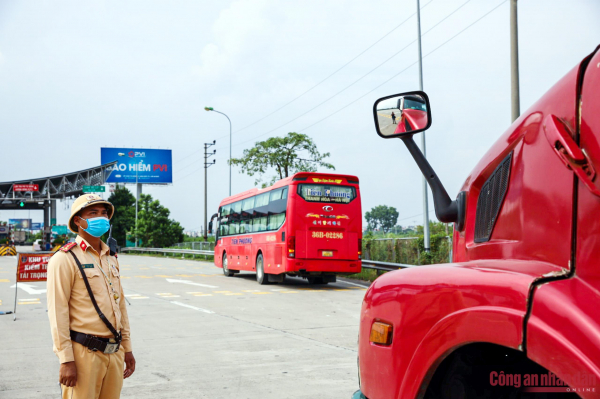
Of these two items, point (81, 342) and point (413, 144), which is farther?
point (81, 342)

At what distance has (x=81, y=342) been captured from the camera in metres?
3.59

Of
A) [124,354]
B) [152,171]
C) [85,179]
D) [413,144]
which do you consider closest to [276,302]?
[124,354]

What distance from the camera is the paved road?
20.4 feet

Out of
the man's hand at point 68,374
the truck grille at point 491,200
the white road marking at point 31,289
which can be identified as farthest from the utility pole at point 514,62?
the white road marking at point 31,289

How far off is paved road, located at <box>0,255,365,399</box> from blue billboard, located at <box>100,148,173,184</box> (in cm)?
4966

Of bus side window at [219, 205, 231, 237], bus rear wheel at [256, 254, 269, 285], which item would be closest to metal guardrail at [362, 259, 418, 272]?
bus rear wheel at [256, 254, 269, 285]

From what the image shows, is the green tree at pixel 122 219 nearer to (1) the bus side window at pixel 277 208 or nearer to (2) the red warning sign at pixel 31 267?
(1) the bus side window at pixel 277 208

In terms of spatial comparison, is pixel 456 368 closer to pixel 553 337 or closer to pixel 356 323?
pixel 553 337

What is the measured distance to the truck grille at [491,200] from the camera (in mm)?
2402

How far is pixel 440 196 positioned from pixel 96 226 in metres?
2.26

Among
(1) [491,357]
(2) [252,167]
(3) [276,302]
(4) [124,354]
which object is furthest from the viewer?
(2) [252,167]

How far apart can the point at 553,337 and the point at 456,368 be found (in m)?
0.80

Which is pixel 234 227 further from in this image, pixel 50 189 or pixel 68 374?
pixel 50 189

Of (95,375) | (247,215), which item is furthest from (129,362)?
(247,215)
